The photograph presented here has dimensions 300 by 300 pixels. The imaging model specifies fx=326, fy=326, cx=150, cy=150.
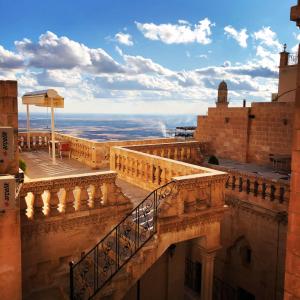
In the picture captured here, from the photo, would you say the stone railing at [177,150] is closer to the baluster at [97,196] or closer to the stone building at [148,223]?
the stone building at [148,223]

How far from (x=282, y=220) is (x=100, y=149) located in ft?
24.7

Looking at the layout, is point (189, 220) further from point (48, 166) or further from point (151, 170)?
point (48, 166)

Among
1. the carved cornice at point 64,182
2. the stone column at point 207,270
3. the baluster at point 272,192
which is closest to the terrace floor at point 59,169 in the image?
the carved cornice at point 64,182

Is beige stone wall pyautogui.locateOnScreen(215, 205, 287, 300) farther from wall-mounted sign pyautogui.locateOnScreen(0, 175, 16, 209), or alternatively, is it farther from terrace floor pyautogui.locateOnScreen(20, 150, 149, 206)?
wall-mounted sign pyautogui.locateOnScreen(0, 175, 16, 209)

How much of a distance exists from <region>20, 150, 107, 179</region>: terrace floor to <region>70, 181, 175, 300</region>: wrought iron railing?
5136 mm

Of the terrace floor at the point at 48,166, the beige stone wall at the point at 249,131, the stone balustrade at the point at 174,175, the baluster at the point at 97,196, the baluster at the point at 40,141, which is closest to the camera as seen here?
the baluster at the point at 97,196

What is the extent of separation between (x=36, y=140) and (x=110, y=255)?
13.6 meters

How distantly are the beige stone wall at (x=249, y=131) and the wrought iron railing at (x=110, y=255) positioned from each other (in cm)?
931

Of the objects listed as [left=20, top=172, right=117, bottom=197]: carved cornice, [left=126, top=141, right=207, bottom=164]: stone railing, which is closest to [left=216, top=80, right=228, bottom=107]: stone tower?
[left=126, top=141, right=207, bottom=164]: stone railing

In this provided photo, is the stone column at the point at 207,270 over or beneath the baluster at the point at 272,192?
beneath

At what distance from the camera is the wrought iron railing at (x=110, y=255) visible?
6.33 meters

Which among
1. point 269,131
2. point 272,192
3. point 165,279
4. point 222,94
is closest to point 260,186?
point 272,192

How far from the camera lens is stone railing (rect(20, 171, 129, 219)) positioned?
6.20 meters

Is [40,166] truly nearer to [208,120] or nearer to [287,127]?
[208,120]
